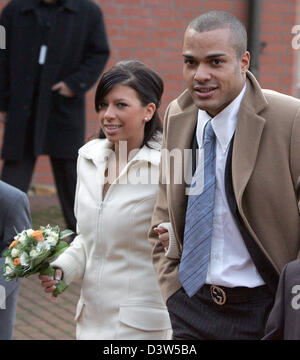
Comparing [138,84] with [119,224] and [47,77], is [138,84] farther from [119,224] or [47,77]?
[47,77]

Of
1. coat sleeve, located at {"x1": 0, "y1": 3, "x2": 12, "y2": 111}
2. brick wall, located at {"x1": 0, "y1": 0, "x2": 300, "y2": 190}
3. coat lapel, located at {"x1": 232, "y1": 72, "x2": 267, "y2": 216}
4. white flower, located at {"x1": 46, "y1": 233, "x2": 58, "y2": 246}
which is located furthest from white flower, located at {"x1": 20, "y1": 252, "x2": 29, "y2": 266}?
brick wall, located at {"x1": 0, "y1": 0, "x2": 300, "y2": 190}

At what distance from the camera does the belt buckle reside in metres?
3.65

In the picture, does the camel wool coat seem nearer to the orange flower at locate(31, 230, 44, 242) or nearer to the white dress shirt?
the orange flower at locate(31, 230, 44, 242)

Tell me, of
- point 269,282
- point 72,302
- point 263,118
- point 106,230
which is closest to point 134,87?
point 106,230

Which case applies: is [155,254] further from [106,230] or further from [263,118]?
[263,118]

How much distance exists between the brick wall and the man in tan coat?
6.40 m

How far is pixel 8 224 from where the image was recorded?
4.44 metres

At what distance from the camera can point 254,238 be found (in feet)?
11.8

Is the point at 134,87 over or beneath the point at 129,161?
over

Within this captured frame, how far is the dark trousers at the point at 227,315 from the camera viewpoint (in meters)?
3.64

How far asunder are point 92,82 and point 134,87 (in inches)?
142

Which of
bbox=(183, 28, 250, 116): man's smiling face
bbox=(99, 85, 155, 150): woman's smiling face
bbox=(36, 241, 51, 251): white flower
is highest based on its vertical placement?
bbox=(183, 28, 250, 116): man's smiling face

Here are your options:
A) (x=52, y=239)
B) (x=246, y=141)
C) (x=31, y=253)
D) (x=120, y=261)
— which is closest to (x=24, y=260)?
(x=31, y=253)

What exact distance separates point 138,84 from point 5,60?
12.5ft
